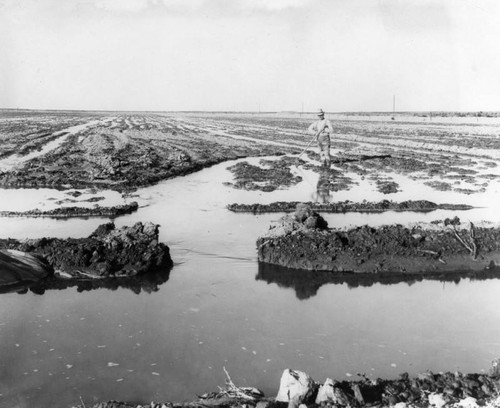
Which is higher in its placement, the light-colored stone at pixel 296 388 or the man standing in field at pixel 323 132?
the man standing in field at pixel 323 132

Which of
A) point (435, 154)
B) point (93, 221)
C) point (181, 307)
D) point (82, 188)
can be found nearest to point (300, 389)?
point (181, 307)

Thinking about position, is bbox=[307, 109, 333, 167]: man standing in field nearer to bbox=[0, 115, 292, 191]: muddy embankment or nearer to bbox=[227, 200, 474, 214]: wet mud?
bbox=[0, 115, 292, 191]: muddy embankment

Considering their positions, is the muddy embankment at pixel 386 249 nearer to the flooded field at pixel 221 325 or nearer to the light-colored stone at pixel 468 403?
the flooded field at pixel 221 325

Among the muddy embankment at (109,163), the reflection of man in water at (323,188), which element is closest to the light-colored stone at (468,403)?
the reflection of man in water at (323,188)

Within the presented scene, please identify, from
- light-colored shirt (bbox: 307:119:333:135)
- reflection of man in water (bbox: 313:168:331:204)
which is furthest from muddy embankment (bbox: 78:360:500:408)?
light-colored shirt (bbox: 307:119:333:135)

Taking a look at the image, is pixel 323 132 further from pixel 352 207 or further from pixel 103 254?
pixel 103 254
